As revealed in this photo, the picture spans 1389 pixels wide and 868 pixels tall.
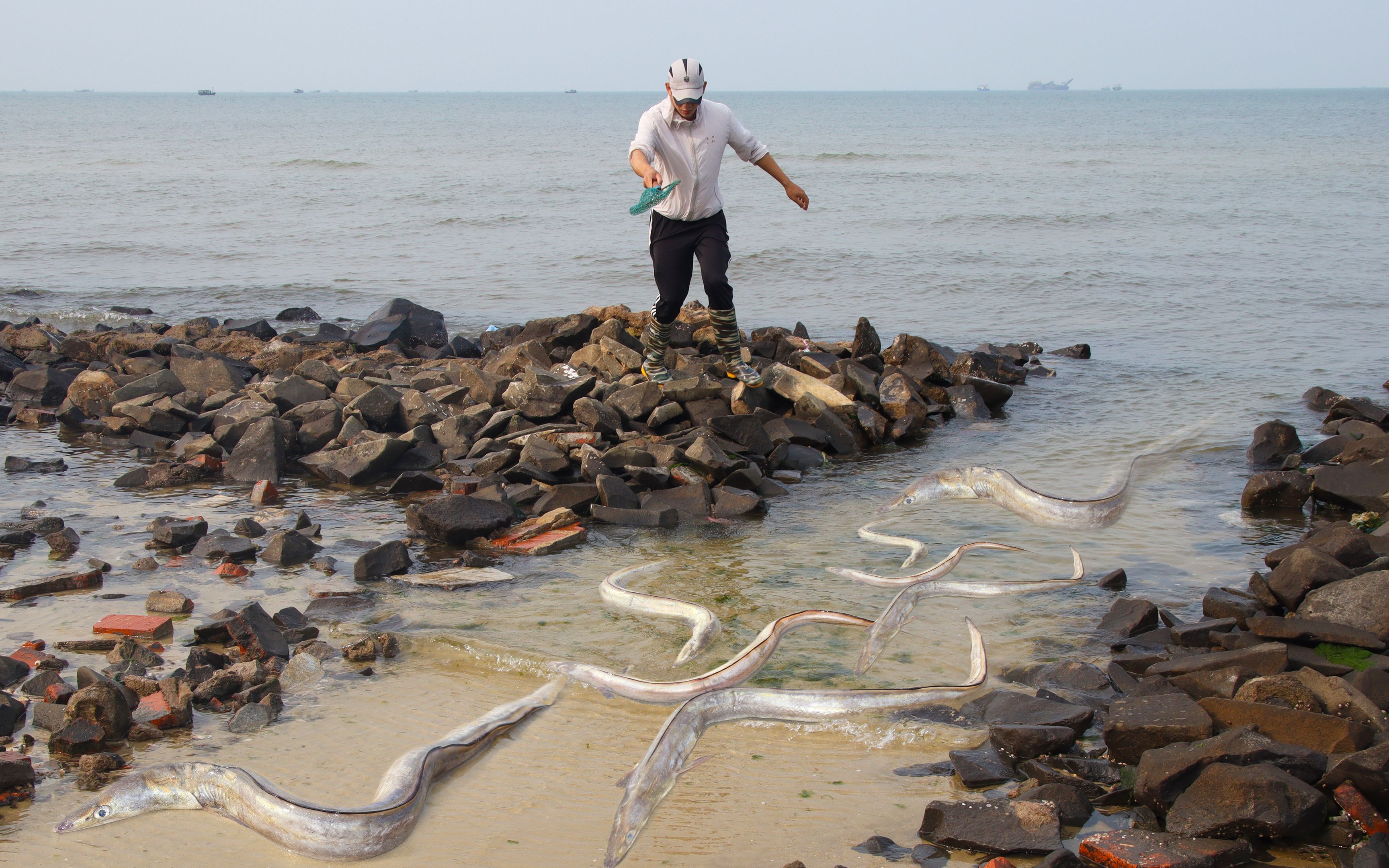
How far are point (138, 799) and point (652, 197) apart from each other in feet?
15.5

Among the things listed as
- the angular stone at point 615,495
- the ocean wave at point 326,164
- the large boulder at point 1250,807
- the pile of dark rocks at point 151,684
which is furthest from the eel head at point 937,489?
the ocean wave at point 326,164

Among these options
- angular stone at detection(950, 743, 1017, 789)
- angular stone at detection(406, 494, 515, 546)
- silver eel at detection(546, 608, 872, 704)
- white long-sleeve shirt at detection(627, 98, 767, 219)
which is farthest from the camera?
white long-sleeve shirt at detection(627, 98, 767, 219)

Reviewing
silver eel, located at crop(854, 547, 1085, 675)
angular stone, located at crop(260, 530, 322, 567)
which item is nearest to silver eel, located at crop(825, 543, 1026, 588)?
silver eel, located at crop(854, 547, 1085, 675)

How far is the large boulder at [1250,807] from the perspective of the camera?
2.80 m

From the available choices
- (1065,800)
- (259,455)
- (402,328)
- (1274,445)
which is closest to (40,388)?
(259,455)

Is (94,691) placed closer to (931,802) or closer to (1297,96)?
(931,802)

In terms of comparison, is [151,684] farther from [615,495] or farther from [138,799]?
[615,495]

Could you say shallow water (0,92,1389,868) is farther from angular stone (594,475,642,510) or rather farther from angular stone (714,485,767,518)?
angular stone (594,475,642,510)

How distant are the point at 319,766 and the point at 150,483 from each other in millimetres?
3974

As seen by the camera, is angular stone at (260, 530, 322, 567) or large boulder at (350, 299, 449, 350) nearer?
angular stone at (260, 530, 322, 567)

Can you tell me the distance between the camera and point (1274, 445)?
7.34m

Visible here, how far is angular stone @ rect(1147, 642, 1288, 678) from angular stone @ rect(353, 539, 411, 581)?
358 cm

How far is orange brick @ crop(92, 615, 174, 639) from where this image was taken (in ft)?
14.2

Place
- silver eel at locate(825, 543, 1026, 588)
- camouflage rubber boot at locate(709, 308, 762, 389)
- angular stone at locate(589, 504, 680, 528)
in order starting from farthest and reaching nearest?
1. camouflage rubber boot at locate(709, 308, 762, 389)
2. angular stone at locate(589, 504, 680, 528)
3. silver eel at locate(825, 543, 1026, 588)
